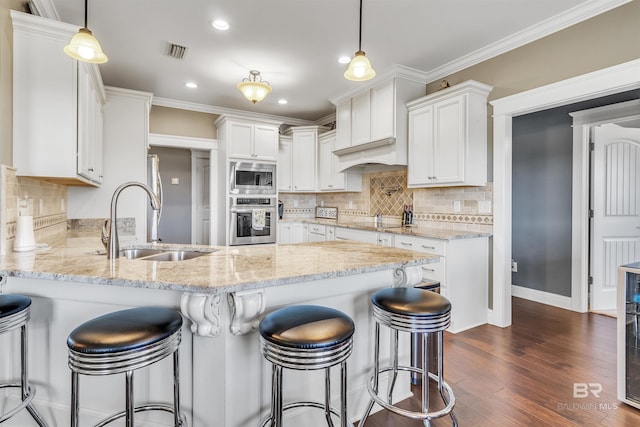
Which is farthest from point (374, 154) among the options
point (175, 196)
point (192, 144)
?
point (175, 196)

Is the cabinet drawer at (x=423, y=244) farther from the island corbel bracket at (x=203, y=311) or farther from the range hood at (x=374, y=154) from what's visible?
the island corbel bracket at (x=203, y=311)

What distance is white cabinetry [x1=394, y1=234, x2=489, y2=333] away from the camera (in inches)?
116

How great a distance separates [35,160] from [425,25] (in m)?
3.08

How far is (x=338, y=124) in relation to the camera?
15.0 ft

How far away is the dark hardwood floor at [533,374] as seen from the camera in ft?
5.81

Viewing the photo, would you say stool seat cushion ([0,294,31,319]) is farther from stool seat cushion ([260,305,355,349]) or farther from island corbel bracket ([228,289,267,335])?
stool seat cushion ([260,305,355,349])

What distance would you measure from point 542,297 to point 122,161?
5131 millimetres

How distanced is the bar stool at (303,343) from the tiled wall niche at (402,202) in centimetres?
258

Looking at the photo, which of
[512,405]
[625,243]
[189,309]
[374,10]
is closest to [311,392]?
[189,309]

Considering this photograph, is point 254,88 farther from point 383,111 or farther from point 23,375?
point 23,375

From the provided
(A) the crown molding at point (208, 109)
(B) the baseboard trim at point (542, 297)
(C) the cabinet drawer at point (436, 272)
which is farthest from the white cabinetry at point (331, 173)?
(B) the baseboard trim at point (542, 297)

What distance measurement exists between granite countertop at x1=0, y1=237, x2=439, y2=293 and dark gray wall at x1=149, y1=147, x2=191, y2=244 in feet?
14.6

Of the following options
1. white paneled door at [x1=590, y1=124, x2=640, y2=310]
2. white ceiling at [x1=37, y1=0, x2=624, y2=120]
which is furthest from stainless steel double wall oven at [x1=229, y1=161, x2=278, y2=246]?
white paneled door at [x1=590, y1=124, x2=640, y2=310]

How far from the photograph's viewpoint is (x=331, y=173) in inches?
205
